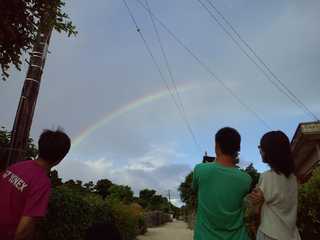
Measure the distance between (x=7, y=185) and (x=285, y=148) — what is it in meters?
2.32

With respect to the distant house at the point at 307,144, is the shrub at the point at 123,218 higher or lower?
lower

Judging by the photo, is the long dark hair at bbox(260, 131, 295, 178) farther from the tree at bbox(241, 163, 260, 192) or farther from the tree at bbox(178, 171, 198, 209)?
the tree at bbox(178, 171, 198, 209)

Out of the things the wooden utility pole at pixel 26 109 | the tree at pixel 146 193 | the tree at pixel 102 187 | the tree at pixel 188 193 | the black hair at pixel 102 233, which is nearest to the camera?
the black hair at pixel 102 233

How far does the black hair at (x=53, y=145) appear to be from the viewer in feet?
6.62

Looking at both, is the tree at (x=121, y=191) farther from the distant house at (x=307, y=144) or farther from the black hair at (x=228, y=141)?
the black hair at (x=228, y=141)

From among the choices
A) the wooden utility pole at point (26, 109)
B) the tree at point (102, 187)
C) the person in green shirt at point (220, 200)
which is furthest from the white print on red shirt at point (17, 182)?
the tree at point (102, 187)

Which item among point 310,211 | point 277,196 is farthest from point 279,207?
point 310,211

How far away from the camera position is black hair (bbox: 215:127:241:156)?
2209 millimetres

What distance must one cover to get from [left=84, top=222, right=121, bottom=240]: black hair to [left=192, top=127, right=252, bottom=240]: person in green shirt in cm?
74

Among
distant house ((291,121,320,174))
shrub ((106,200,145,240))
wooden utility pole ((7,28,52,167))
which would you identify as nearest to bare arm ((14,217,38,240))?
wooden utility pole ((7,28,52,167))

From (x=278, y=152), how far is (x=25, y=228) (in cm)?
210

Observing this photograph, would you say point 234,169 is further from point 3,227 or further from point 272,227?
point 3,227

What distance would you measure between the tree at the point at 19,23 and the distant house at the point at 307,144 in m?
7.32

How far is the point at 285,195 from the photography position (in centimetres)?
210
